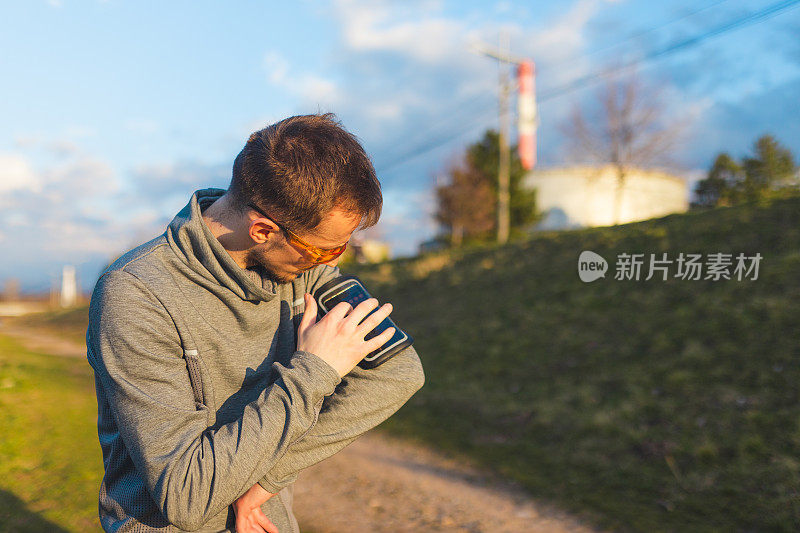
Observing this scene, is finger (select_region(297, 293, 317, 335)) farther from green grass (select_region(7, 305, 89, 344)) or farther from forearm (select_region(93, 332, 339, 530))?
green grass (select_region(7, 305, 89, 344))

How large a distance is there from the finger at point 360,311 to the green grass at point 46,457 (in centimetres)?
382

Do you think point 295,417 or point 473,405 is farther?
point 473,405

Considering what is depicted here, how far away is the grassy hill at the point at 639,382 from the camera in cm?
521

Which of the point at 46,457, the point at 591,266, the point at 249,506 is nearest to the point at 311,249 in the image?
the point at 249,506

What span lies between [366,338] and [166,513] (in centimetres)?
73

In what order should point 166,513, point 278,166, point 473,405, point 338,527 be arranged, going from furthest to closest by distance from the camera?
point 473,405 < point 338,527 < point 278,166 < point 166,513

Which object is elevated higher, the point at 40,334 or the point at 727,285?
the point at 727,285

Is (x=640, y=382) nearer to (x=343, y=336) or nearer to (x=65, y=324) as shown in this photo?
(x=343, y=336)

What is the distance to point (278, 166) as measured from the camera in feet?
5.38

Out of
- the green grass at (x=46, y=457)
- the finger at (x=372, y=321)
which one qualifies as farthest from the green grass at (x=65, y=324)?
the finger at (x=372, y=321)

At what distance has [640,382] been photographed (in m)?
7.22

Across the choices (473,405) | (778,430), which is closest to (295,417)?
(778,430)

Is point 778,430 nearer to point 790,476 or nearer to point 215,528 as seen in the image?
point 790,476

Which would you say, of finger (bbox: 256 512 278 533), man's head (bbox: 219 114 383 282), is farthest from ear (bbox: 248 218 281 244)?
finger (bbox: 256 512 278 533)
